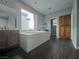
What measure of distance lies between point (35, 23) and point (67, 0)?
3.07 m

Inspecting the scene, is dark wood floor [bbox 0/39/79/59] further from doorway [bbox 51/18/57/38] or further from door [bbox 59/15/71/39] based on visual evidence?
doorway [bbox 51/18/57/38]

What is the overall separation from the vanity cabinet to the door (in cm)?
551

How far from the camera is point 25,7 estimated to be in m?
5.91

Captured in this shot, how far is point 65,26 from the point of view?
8570 mm

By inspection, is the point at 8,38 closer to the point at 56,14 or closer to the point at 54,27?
the point at 56,14

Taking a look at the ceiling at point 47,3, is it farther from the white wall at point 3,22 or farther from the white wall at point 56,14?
the white wall at point 3,22

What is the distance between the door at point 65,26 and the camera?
8.41 metres

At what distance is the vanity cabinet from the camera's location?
329cm

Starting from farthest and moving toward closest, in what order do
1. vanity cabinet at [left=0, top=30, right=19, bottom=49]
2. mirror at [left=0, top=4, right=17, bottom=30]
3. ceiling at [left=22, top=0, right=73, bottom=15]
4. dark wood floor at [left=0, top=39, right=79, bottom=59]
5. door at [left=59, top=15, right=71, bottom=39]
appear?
1. door at [left=59, top=15, right=71, bottom=39]
2. ceiling at [left=22, top=0, right=73, bottom=15]
3. mirror at [left=0, top=4, right=17, bottom=30]
4. vanity cabinet at [left=0, top=30, right=19, bottom=49]
5. dark wood floor at [left=0, top=39, right=79, bottom=59]

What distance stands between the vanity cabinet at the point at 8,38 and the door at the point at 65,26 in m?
5.51

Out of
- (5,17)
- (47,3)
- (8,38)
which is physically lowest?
(8,38)

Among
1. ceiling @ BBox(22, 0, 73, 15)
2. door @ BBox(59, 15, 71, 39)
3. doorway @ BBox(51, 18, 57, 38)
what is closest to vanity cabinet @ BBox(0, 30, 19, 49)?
ceiling @ BBox(22, 0, 73, 15)

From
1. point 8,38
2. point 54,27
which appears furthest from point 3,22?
point 54,27

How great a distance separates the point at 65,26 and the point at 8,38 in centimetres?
616
